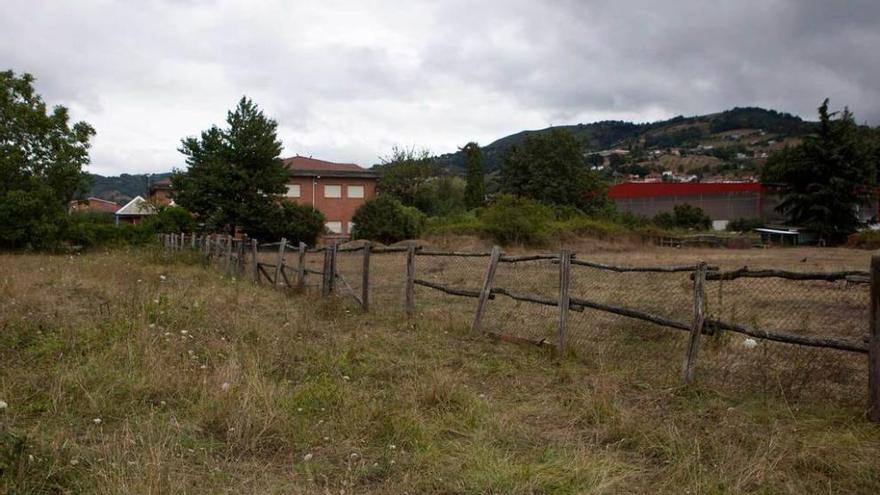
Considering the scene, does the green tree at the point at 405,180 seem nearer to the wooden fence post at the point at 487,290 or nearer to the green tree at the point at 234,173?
the green tree at the point at 234,173

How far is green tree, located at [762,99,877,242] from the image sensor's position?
49.4m

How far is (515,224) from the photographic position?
3722 centimetres

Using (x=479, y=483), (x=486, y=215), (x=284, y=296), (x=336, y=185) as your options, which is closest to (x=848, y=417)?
(x=479, y=483)

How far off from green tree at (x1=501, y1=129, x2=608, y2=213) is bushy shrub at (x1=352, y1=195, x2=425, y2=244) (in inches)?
722

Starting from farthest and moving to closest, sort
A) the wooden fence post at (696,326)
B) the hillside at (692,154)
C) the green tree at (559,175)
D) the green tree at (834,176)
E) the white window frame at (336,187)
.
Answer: the hillside at (692,154)
the green tree at (559,175)
the white window frame at (336,187)
the green tree at (834,176)
the wooden fence post at (696,326)

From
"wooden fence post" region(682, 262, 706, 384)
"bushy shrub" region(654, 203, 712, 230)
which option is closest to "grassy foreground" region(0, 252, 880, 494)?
"wooden fence post" region(682, 262, 706, 384)

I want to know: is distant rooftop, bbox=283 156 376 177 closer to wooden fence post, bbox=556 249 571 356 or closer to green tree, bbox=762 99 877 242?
green tree, bbox=762 99 877 242

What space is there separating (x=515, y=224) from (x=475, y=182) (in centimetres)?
2405

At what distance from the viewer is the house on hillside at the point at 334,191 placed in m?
50.7

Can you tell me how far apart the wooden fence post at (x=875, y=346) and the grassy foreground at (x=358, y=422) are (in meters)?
0.15

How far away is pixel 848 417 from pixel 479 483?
3.04 meters

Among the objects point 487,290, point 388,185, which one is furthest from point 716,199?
point 487,290

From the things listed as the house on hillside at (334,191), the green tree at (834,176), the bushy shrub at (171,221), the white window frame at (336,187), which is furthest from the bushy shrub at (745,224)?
the bushy shrub at (171,221)

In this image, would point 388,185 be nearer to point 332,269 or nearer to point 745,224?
point 745,224
